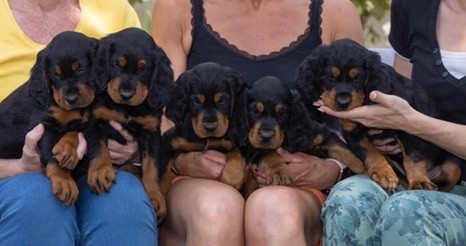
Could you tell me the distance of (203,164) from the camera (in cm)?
370

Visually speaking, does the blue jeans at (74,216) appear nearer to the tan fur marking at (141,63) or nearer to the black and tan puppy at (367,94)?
the tan fur marking at (141,63)

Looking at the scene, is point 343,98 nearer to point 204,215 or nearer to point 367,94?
point 367,94

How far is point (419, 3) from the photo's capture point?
3914 millimetres

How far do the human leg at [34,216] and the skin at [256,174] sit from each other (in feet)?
1.58

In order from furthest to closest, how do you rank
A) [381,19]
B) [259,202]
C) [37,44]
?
[381,19]
[37,44]
[259,202]

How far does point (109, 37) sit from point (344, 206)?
3.90ft

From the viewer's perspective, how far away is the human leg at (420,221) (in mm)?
2984

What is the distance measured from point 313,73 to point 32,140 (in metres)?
1.17

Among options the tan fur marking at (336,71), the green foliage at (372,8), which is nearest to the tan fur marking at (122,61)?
the tan fur marking at (336,71)

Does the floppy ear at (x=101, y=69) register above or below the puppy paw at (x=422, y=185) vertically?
above

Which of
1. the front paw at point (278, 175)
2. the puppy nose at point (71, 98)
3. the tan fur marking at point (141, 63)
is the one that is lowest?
the front paw at point (278, 175)

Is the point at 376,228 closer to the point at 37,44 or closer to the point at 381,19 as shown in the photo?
the point at 37,44

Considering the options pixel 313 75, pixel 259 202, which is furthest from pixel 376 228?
pixel 313 75

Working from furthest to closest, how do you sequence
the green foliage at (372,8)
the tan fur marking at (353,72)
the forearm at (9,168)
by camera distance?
the green foliage at (372,8)
the tan fur marking at (353,72)
the forearm at (9,168)
